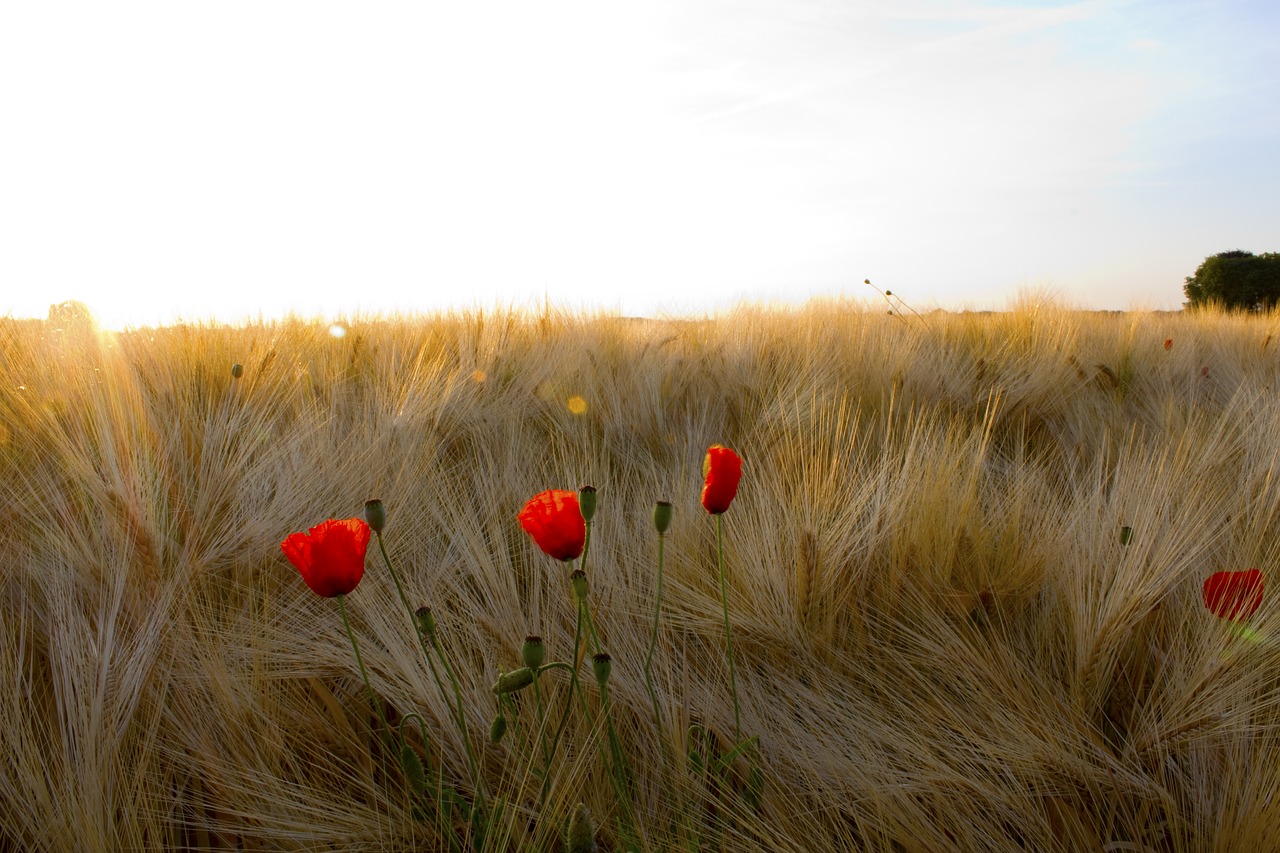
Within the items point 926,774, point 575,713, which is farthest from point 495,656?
point 926,774

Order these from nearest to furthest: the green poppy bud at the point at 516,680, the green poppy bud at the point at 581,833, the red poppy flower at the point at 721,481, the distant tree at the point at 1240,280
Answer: the green poppy bud at the point at 581,833
the green poppy bud at the point at 516,680
the red poppy flower at the point at 721,481
the distant tree at the point at 1240,280

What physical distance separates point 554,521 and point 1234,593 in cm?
84

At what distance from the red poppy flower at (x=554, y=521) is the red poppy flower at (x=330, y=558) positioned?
0.19m

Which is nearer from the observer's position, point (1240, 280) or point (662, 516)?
point (662, 516)

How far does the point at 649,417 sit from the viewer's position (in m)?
2.08

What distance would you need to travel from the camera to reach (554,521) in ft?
2.44

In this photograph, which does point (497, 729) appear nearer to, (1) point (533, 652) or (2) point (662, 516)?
(1) point (533, 652)

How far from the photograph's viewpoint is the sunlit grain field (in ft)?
2.73

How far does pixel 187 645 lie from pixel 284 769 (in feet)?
0.83

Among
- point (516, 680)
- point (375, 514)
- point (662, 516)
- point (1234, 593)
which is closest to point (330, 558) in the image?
point (375, 514)

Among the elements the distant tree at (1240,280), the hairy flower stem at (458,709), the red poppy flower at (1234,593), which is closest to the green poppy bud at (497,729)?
the hairy flower stem at (458,709)

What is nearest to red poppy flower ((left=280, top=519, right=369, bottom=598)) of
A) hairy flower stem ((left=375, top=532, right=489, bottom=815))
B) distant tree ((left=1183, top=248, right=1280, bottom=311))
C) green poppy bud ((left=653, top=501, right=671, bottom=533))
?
hairy flower stem ((left=375, top=532, right=489, bottom=815))

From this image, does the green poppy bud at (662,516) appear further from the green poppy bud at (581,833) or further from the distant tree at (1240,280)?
the distant tree at (1240,280)

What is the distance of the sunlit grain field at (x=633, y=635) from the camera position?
83cm
